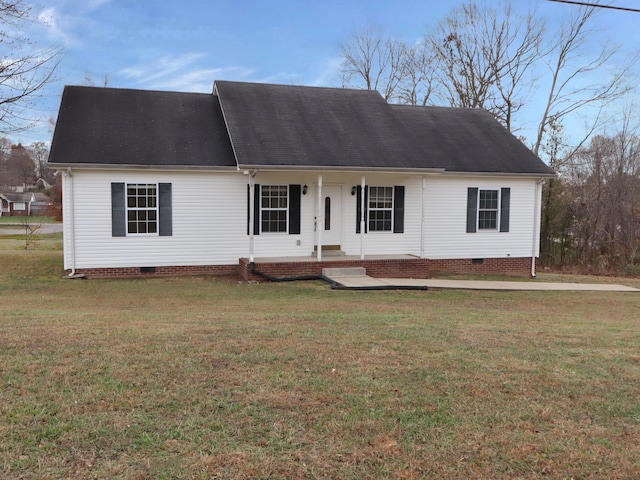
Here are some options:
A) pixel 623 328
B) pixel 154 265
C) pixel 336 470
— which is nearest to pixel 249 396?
pixel 336 470

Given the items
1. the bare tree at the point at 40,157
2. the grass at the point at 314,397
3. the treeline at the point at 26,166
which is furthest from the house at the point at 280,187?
the bare tree at the point at 40,157

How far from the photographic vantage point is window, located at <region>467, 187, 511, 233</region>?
614 inches

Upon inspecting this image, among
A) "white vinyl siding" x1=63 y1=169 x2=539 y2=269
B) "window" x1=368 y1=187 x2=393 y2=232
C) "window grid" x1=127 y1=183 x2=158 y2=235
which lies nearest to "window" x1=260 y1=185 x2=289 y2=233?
"white vinyl siding" x1=63 y1=169 x2=539 y2=269

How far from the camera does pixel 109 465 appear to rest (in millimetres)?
3031

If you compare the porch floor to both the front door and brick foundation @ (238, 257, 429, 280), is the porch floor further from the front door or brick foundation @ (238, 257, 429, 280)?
the front door

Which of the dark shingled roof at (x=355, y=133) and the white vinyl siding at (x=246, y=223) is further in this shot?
the dark shingled roof at (x=355, y=133)

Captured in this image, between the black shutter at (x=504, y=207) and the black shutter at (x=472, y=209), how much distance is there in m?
0.89

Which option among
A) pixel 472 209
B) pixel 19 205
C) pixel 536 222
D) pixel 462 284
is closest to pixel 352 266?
pixel 462 284

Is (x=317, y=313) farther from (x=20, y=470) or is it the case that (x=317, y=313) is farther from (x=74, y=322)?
(x=20, y=470)

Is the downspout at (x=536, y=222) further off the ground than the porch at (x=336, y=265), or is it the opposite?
the downspout at (x=536, y=222)

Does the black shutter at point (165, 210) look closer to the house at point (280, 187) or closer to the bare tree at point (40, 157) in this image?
the house at point (280, 187)

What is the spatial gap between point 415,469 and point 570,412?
162 cm

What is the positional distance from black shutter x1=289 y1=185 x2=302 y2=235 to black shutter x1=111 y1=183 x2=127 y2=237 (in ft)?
14.1

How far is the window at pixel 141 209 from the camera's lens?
12867 millimetres
